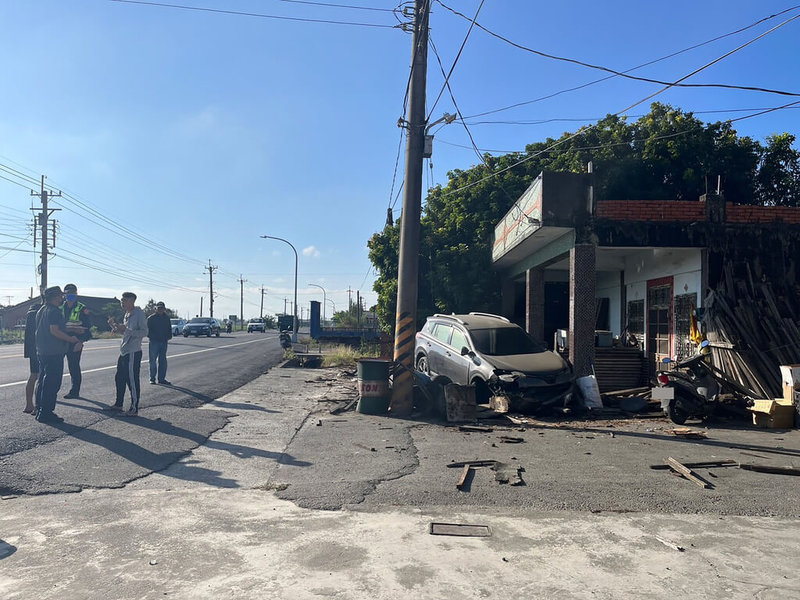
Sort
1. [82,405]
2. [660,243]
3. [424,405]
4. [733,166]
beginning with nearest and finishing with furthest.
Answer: [82,405] < [424,405] < [660,243] < [733,166]

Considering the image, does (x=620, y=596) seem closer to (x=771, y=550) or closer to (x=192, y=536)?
(x=771, y=550)

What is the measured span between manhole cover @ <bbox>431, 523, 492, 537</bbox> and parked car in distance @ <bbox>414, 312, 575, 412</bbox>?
18.4ft

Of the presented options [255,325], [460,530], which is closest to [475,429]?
[460,530]

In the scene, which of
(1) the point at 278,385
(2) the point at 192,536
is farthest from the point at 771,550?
(1) the point at 278,385

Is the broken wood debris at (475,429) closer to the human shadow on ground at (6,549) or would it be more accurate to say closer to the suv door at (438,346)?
the suv door at (438,346)

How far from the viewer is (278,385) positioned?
570 inches

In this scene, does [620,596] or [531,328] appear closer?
[620,596]

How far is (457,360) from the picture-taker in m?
11.9

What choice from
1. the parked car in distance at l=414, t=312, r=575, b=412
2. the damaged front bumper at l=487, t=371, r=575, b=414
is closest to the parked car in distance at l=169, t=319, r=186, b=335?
the parked car in distance at l=414, t=312, r=575, b=412

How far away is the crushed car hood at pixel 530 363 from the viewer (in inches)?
413

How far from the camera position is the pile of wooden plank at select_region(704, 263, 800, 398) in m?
11.3

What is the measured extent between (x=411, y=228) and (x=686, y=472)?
6.03 meters

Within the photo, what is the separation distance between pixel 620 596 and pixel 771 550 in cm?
154

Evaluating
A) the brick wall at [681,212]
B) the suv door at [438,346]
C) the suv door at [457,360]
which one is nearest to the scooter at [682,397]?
the suv door at [457,360]
